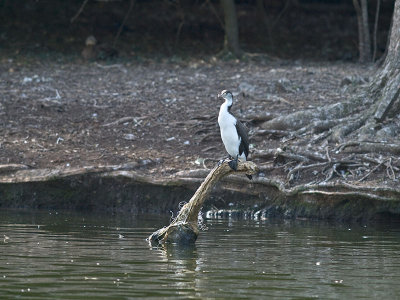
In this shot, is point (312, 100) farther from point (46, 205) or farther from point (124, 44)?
point (124, 44)

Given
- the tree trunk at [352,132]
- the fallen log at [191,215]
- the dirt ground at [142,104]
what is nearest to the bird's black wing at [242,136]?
the fallen log at [191,215]

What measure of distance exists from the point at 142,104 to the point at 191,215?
25.5 feet

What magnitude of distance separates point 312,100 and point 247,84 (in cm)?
207

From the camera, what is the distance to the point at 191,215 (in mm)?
10883

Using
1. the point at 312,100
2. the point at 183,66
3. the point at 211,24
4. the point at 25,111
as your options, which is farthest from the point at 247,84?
the point at 211,24

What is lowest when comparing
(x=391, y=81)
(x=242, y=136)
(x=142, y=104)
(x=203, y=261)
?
(x=203, y=261)

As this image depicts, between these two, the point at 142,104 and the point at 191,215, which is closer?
the point at 191,215

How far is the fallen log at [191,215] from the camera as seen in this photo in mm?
10750

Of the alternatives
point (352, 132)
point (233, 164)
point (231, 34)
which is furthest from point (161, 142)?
point (231, 34)

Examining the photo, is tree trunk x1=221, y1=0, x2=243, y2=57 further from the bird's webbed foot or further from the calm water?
the bird's webbed foot

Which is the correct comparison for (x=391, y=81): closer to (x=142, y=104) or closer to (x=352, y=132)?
(x=352, y=132)

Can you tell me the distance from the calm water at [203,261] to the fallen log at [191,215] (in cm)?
25

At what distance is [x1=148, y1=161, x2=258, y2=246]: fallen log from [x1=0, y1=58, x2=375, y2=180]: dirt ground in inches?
157

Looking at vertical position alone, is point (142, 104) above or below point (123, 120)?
above
